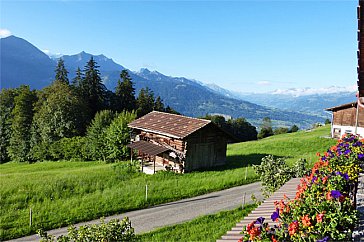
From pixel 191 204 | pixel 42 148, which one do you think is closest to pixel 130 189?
pixel 191 204

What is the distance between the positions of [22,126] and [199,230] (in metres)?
55.5

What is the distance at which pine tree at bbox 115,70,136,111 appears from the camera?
69037 millimetres

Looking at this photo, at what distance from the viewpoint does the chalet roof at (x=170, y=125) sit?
28344 mm

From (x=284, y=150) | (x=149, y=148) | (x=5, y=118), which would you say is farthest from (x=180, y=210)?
(x=5, y=118)

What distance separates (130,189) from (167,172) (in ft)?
20.4

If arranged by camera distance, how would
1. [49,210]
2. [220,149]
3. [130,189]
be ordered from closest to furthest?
[49,210] < [130,189] < [220,149]

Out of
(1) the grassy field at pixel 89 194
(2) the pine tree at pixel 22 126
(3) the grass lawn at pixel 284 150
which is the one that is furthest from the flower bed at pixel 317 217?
(2) the pine tree at pixel 22 126

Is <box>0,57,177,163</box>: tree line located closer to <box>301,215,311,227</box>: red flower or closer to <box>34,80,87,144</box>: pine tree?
<box>34,80,87,144</box>: pine tree

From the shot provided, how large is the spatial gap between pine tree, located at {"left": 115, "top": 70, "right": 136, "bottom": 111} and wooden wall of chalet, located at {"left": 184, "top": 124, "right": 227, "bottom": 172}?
41342mm

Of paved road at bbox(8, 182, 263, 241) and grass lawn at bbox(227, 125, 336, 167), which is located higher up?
grass lawn at bbox(227, 125, 336, 167)

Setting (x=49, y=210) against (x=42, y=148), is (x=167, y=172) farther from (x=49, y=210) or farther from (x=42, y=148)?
(x=42, y=148)

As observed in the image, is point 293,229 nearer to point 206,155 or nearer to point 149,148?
point 149,148

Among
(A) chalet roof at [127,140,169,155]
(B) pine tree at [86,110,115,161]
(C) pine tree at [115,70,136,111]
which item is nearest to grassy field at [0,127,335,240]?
(A) chalet roof at [127,140,169,155]

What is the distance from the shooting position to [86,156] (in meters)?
44.3
